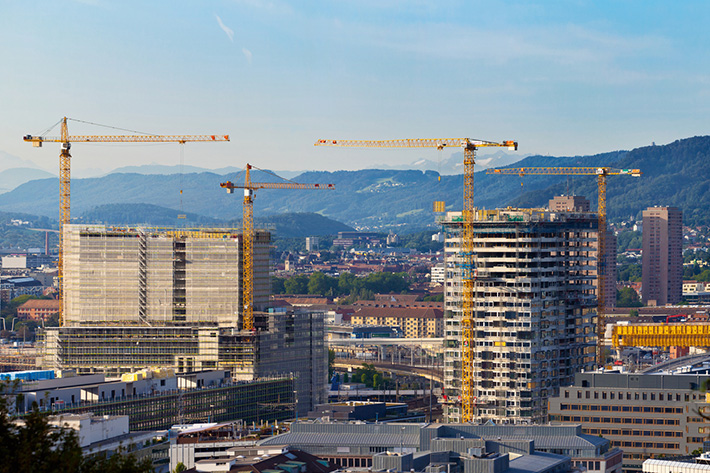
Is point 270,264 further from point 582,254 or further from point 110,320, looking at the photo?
point 582,254

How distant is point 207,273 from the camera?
149750 mm

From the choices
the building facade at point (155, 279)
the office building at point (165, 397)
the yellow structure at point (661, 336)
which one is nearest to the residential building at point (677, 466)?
the office building at point (165, 397)

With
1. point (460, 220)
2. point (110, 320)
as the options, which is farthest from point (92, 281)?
point (460, 220)

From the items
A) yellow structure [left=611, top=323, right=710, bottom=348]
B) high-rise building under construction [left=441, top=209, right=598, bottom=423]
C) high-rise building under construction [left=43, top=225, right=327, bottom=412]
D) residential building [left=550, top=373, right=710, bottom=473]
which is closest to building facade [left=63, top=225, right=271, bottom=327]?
high-rise building under construction [left=43, top=225, right=327, bottom=412]

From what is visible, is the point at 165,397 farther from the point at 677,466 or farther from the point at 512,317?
the point at 677,466

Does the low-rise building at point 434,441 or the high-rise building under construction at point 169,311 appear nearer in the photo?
the low-rise building at point 434,441

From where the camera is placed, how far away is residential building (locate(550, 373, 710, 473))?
3861 inches

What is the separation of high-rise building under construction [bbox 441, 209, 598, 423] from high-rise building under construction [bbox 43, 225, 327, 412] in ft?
76.4

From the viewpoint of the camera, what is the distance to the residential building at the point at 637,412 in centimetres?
9806

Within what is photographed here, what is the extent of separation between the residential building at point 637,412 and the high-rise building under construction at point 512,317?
17708 millimetres

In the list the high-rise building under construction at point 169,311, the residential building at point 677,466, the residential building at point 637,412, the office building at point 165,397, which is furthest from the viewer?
the high-rise building under construction at point 169,311

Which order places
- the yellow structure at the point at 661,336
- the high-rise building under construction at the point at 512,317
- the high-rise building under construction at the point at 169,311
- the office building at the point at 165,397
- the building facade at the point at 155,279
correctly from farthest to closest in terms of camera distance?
the building facade at the point at 155,279
the high-rise building under construction at the point at 169,311
the yellow structure at the point at 661,336
the high-rise building under construction at the point at 512,317
the office building at the point at 165,397

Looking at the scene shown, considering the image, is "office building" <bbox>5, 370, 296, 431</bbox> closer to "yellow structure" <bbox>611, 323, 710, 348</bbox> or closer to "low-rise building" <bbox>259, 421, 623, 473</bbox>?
"low-rise building" <bbox>259, 421, 623, 473</bbox>

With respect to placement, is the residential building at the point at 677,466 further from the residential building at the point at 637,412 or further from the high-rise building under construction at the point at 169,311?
the high-rise building under construction at the point at 169,311
